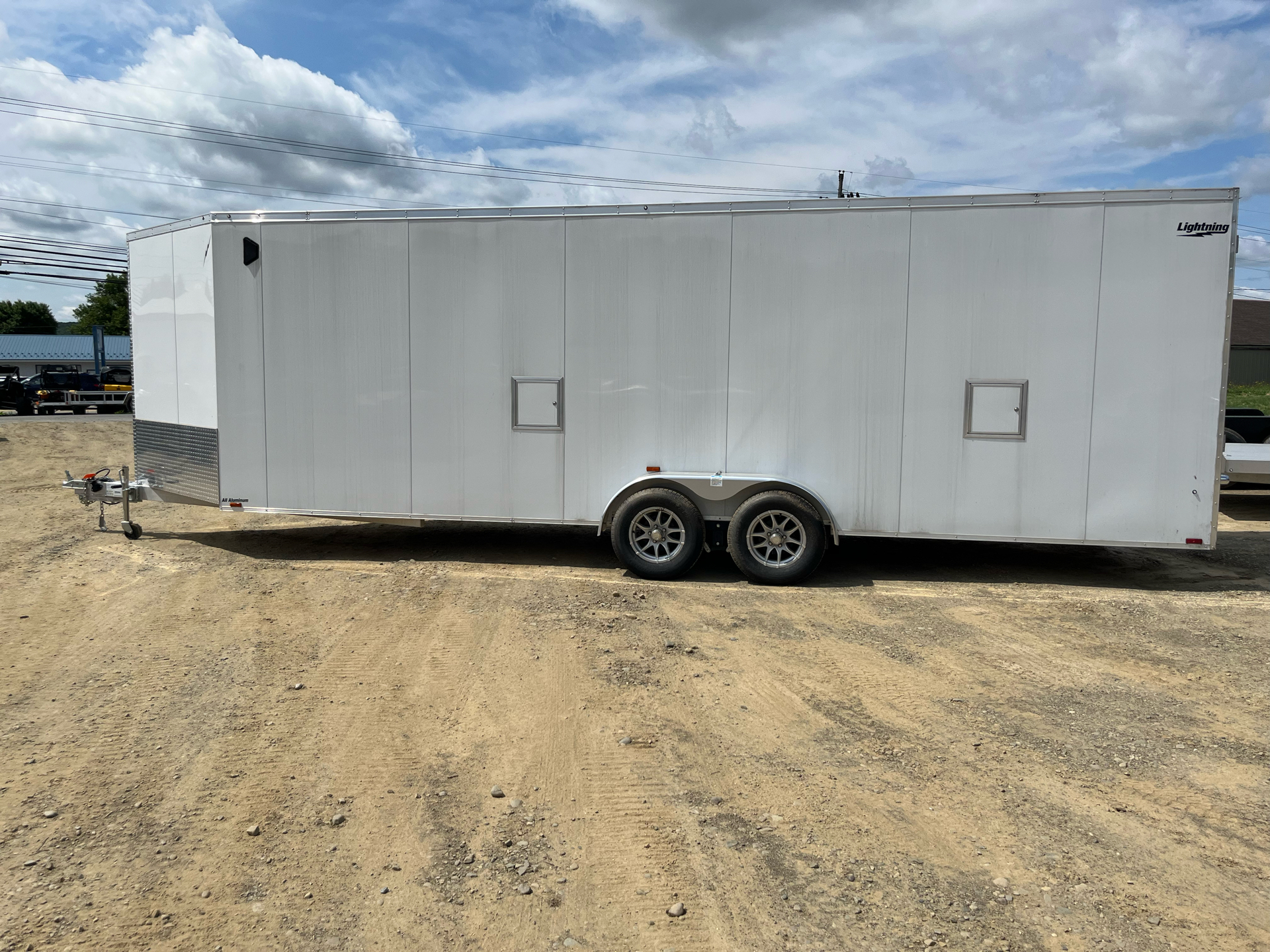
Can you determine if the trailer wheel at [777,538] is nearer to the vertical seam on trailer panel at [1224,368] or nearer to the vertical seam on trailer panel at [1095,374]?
the vertical seam on trailer panel at [1095,374]

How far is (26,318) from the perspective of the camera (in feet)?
323

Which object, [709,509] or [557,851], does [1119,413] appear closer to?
[709,509]

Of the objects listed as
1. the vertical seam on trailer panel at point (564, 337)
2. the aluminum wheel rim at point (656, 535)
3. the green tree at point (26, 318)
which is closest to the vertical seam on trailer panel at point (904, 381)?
the aluminum wheel rim at point (656, 535)

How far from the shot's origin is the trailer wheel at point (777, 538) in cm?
753

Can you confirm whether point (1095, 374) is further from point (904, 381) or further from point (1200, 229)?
point (904, 381)

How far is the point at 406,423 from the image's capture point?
8148mm

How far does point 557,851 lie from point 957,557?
6.58m

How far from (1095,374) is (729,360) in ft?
10.6

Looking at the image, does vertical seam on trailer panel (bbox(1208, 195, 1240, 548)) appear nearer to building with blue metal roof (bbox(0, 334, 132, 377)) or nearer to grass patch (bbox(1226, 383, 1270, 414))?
grass patch (bbox(1226, 383, 1270, 414))

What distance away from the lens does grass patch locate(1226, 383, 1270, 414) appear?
109 feet

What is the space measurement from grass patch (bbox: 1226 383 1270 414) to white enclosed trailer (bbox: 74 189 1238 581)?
26881 mm

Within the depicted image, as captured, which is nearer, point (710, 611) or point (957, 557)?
point (710, 611)

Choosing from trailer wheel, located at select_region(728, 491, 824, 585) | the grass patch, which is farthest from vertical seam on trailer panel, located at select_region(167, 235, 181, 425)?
the grass patch

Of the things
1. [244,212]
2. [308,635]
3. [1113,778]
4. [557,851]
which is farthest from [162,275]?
[1113,778]
